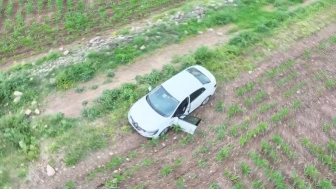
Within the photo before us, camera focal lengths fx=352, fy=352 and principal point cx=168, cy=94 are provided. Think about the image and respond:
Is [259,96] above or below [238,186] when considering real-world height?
below

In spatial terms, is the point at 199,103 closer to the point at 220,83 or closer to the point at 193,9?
the point at 220,83

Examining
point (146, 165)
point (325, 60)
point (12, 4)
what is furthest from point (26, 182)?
point (325, 60)

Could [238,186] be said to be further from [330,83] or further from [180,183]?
[330,83]

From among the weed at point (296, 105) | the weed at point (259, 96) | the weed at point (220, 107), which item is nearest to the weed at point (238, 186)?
the weed at point (220, 107)

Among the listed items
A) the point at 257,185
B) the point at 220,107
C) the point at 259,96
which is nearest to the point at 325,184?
the point at 257,185

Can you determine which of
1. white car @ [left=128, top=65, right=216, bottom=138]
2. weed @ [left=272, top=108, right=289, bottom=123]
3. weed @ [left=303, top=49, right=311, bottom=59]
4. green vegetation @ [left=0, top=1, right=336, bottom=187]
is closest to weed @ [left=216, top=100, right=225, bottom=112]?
green vegetation @ [left=0, top=1, right=336, bottom=187]

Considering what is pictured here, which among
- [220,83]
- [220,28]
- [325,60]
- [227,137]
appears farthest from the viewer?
[220,28]

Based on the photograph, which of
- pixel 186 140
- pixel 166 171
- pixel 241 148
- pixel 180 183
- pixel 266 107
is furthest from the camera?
pixel 266 107
